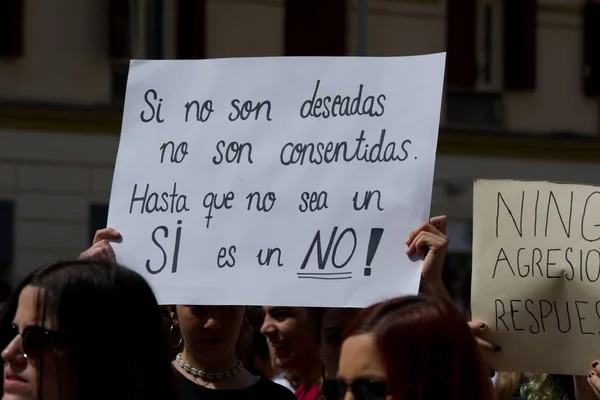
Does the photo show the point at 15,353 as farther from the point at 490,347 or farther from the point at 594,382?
the point at 594,382

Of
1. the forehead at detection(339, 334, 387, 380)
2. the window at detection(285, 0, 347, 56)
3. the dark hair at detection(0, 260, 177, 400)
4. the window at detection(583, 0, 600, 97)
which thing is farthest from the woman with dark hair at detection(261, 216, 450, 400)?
the window at detection(583, 0, 600, 97)

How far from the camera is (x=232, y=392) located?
13.7 feet

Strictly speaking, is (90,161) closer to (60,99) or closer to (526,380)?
(60,99)

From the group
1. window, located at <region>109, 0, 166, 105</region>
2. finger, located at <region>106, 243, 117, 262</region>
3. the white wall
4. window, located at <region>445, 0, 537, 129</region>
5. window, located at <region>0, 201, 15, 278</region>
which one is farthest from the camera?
window, located at <region>445, 0, 537, 129</region>

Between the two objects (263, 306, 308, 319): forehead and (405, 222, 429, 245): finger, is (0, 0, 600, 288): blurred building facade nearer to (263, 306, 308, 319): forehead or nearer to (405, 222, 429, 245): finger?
(263, 306, 308, 319): forehead

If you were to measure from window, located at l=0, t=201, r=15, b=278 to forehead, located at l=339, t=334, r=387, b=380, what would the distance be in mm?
13376

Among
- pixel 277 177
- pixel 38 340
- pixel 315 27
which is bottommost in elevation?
pixel 38 340

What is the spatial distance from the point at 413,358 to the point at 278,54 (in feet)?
49.7

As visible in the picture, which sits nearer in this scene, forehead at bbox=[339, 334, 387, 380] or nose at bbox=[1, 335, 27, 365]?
forehead at bbox=[339, 334, 387, 380]

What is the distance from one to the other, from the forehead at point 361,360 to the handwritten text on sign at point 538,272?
1176mm

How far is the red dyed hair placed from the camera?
115 inches

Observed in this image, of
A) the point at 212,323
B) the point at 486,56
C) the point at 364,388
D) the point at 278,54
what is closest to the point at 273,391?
the point at 212,323

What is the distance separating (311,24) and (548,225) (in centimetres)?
1422

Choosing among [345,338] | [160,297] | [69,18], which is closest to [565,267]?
[160,297]
